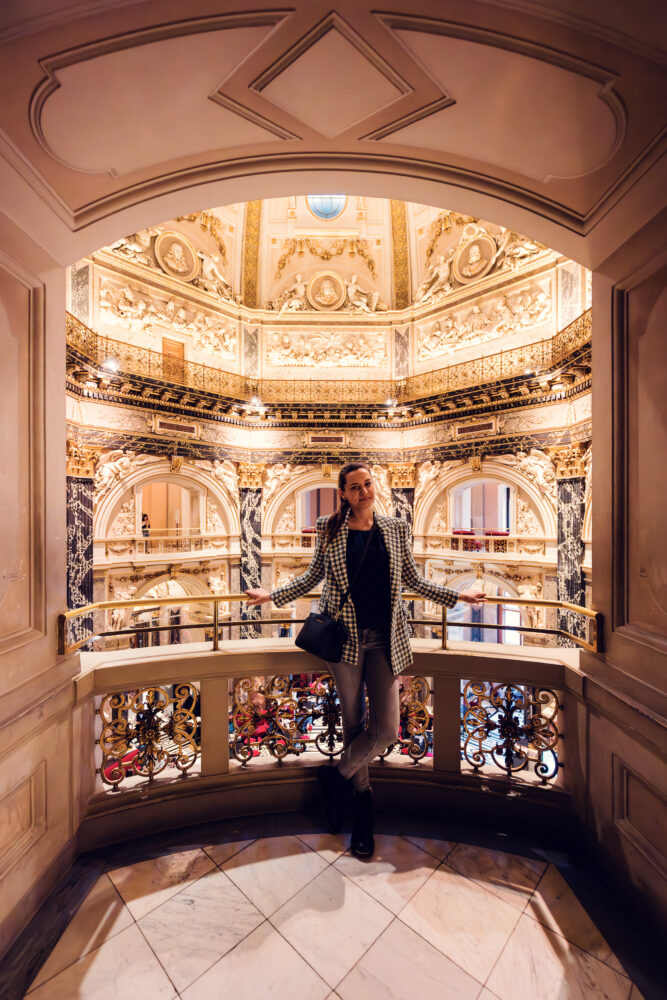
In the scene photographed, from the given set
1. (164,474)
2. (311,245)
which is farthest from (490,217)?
(311,245)

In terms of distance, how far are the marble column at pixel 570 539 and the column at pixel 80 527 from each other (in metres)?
11.1

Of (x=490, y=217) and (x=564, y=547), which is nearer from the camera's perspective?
(x=490, y=217)

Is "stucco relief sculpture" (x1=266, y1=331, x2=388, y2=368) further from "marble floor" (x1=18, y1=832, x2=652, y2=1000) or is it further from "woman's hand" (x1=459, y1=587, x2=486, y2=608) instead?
"marble floor" (x1=18, y1=832, x2=652, y2=1000)

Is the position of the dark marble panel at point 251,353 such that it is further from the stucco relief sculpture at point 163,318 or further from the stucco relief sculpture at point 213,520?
the stucco relief sculpture at point 213,520

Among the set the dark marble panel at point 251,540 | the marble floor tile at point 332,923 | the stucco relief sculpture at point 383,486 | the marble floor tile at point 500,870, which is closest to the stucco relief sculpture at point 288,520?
the dark marble panel at point 251,540

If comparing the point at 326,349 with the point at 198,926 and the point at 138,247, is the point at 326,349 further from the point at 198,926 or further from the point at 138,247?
the point at 198,926

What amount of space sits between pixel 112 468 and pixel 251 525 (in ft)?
13.8

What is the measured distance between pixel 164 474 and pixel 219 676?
9668 millimetres

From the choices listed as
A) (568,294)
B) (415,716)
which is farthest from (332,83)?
(568,294)

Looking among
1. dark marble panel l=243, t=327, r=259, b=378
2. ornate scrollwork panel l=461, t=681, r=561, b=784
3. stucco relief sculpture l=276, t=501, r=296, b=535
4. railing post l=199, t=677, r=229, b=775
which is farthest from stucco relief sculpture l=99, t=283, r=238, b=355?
ornate scrollwork panel l=461, t=681, r=561, b=784

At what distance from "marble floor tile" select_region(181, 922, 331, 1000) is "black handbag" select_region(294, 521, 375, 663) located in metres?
1.17

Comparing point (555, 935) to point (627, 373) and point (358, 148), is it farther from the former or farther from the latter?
point (358, 148)

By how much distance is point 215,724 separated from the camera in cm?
261

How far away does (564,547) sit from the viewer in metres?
9.66
